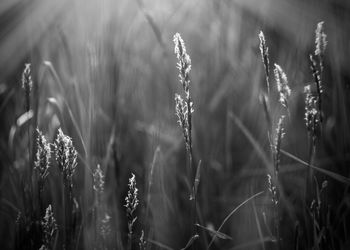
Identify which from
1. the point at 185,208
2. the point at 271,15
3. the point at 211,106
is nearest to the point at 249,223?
the point at 185,208

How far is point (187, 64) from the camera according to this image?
31.9 inches

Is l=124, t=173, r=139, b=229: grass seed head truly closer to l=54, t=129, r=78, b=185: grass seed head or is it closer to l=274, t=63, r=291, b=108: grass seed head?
l=54, t=129, r=78, b=185: grass seed head

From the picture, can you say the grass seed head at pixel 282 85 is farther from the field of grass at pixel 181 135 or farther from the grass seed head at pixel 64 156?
the grass seed head at pixel 64 156

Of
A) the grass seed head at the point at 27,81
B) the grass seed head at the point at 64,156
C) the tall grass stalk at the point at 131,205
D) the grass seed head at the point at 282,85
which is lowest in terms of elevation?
the tall grass stalk at the point at 131,205

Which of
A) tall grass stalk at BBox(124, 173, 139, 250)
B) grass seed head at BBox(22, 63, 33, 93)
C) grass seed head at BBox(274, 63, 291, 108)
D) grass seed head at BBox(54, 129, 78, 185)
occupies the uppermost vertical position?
grass seed head at BBox(22, 63, 33, 93)

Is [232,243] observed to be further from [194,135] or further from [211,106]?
[211,106]

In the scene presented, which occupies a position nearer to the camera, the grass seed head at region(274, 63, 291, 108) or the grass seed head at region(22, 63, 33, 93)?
the grass seed head at region(274, 63, 291, 108)

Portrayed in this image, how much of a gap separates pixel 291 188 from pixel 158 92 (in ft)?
3.03

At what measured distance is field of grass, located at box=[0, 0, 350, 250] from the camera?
0.88m

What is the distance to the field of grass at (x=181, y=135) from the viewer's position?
34.6 inches

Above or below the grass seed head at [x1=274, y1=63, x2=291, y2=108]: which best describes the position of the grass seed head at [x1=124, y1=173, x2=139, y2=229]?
below

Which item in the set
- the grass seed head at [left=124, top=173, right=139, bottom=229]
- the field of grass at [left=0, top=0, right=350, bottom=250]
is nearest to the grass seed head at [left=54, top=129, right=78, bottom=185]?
the field of grass at [left=0, top=0, right=350, bottom=250]

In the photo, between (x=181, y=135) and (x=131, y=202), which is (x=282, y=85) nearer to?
(x=131, y=202)

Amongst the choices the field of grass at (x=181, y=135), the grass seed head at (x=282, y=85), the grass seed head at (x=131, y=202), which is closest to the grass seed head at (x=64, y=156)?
the field of grass at (x=181, y=135)
